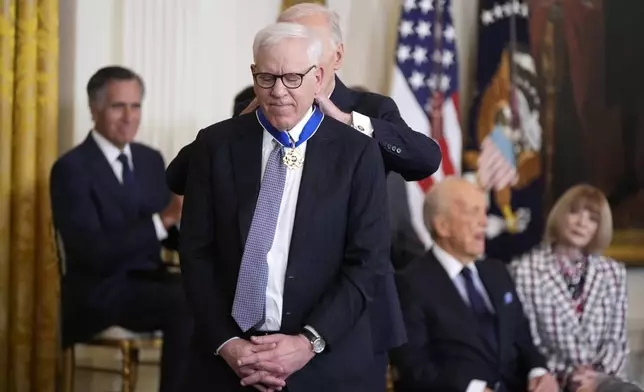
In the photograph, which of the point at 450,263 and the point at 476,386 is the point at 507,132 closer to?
the point at 450,263

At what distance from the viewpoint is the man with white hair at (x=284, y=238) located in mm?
1957

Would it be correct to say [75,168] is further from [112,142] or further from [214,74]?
[214,74]

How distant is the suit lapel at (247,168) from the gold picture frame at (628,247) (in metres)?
3.82

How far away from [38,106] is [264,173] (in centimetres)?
283

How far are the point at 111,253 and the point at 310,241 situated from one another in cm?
215

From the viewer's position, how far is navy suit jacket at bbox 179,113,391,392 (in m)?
1.98

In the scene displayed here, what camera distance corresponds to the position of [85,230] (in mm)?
3934

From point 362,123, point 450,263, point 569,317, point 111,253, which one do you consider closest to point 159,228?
point 111,253

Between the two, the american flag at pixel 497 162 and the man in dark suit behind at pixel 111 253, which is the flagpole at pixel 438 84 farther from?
the man in dark suit behind at pixel 111 253

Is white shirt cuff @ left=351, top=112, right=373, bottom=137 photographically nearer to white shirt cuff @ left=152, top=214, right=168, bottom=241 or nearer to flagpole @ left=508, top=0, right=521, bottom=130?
white shirt cuff @ left=152, top=214, right=168, bottom=241

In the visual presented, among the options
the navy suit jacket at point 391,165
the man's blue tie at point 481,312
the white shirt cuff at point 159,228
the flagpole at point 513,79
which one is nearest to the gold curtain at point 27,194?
the white shirt cuff at point 159,228

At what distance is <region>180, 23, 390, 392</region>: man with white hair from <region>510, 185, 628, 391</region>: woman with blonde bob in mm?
2232

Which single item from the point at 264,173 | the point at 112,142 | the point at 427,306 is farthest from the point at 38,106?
the point at 264,173

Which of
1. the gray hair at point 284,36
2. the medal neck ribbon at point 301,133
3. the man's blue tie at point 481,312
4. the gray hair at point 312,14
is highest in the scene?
the gray hair at point 312,14
